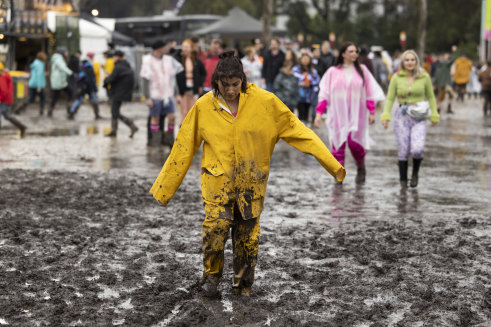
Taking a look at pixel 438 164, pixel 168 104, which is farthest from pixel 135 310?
pixel 168 104

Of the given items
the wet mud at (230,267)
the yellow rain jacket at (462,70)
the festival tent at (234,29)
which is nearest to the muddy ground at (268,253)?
the wet mud at (230,267)

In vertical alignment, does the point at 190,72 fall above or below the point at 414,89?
above

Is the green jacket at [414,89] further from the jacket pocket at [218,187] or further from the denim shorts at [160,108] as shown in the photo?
the jacket pocket at [218,187]

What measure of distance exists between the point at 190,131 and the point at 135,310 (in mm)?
1166

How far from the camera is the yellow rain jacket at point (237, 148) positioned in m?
5.47

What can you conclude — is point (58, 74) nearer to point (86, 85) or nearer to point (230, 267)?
point (86, 85)

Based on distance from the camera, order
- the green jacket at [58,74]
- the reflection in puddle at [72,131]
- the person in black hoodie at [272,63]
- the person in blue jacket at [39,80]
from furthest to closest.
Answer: the person in blue jacket at [39,80]
the green jacket at [58,74]
the person in black hoodie at [272,63]
the reflection in puddle at [72,131]

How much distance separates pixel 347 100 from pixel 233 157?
18.1 ft

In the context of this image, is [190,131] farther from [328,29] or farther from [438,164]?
[328,29]

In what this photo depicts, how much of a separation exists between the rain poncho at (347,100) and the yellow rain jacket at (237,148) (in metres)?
5.25

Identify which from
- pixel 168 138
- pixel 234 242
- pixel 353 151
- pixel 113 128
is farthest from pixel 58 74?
pixel 234 242

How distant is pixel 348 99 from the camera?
35.4 ft

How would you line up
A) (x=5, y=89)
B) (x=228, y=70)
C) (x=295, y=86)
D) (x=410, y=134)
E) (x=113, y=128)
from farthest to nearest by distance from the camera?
1. (x=295, y=86)
2. (x=113, y=128)
3. (x=5, y=89)
4. (x=410, y=134)
5. (x=228, y=70)

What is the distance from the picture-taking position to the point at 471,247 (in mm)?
7121
